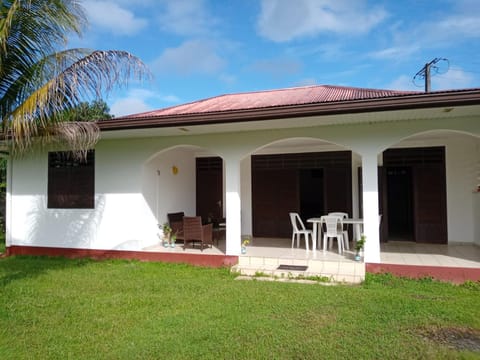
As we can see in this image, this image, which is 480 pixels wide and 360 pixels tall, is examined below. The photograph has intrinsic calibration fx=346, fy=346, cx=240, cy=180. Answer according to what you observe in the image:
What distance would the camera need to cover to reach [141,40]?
12.4 meters

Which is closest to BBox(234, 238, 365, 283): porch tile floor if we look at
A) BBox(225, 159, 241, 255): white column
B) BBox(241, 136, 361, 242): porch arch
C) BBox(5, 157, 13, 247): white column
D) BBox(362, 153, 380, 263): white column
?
BBox(362, 153, 380, 263): white column

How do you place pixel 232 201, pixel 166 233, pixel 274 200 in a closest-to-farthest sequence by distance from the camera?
pixel 232 201
pixel 166 233
pixel 274 200

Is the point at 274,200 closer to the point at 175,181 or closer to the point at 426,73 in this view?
the point at 175,181

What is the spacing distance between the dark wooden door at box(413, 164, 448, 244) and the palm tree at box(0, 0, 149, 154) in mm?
7878

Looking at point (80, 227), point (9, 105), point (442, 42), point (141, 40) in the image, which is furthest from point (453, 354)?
point (442, 42)

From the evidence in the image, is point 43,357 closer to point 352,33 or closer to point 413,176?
point 413,176

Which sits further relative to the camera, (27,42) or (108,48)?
(108,48)

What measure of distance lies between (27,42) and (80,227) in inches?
Answer: 202

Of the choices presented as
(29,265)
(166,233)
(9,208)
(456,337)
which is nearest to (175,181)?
(166,233)

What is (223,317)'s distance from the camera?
187 inches

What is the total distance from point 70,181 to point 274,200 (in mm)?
6040

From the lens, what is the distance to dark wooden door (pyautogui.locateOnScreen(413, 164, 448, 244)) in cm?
951

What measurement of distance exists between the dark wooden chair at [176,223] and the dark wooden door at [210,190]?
Result: 1.37 metres

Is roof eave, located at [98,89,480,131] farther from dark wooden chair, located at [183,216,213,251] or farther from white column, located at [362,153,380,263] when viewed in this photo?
dark wooden chair, located at [183,216,213,251]
